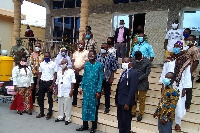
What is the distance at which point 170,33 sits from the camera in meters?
7.76

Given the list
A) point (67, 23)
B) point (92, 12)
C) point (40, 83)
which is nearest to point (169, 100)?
point (40, 83)

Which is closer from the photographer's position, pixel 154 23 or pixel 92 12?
pixel 154 23

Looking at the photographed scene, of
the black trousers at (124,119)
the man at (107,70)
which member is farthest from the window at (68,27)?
the black trousers at (124,119)

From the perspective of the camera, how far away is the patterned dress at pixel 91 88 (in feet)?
18.5

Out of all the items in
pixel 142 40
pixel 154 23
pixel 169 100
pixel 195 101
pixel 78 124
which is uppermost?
pixel 154 23

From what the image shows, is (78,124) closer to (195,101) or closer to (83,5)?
(195,101)

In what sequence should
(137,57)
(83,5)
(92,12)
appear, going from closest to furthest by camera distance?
1. (137,57)
2. (83,5)
3. (92,12)

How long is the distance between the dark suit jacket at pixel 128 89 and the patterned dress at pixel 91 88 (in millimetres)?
900

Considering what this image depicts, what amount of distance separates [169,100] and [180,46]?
147 cm

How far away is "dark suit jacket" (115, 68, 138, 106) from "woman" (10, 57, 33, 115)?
3.62 m

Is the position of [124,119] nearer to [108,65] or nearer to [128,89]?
[128,89]

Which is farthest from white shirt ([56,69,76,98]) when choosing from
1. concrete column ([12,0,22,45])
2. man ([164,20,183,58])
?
concrete column ([12,0,22,45])

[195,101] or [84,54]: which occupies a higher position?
[84,54]

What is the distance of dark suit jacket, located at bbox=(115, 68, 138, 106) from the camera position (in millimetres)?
4659
